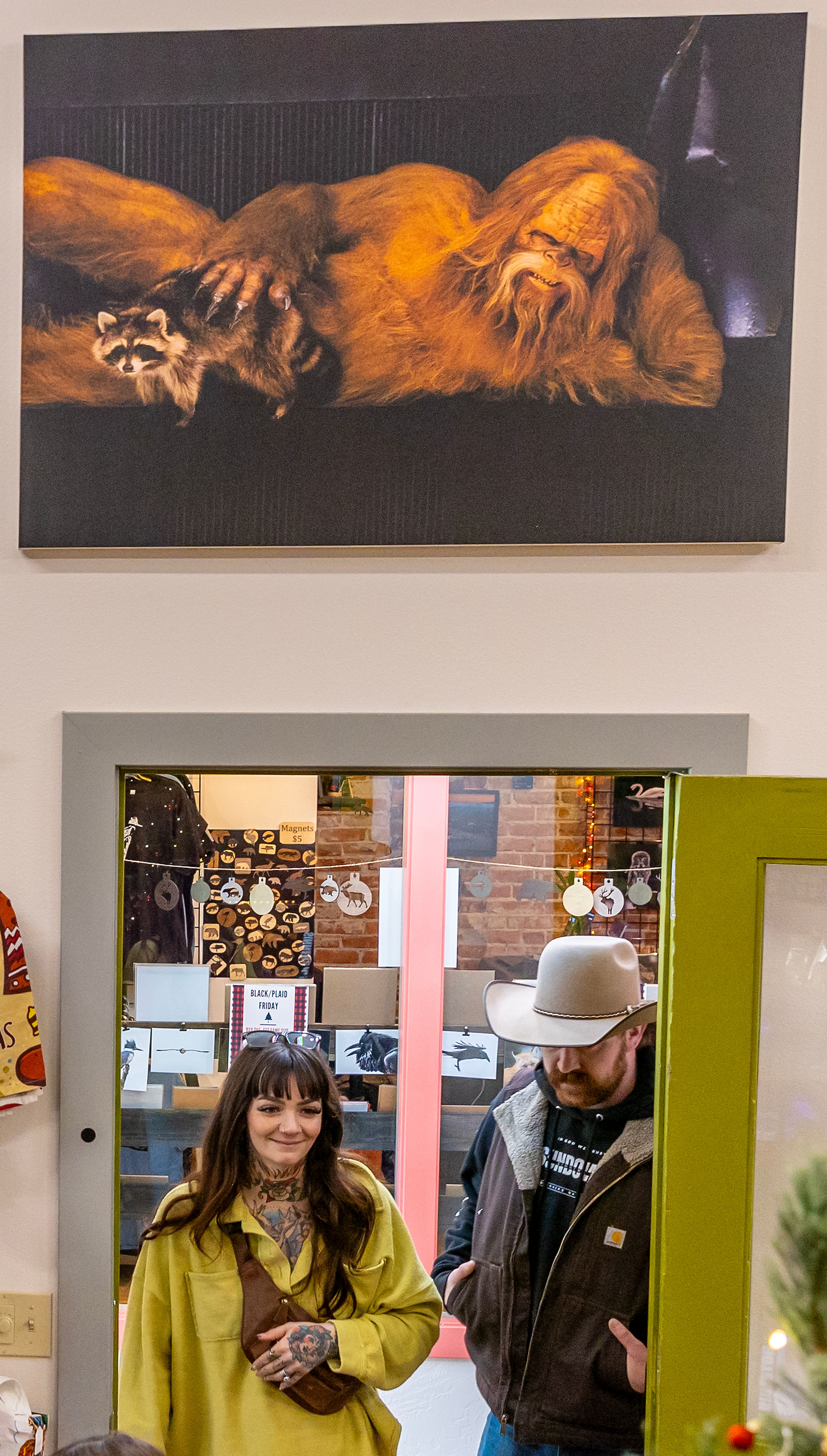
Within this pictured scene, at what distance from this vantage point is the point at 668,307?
5.15ft

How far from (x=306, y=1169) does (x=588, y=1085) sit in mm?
491

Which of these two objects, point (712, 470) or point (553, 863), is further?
point (553, 863)

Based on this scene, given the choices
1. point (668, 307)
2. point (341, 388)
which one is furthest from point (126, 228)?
point (668, 307)

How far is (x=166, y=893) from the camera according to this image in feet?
5.55

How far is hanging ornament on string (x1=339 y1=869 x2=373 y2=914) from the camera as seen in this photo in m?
1.69

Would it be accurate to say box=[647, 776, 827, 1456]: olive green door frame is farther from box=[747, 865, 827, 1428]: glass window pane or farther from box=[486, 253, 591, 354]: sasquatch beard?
box=[486, 253, 591, 354]: sasquatch beard

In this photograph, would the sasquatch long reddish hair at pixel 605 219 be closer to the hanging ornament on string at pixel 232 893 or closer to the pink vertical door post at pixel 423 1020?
the pink vertical door post at pixel 423 1020

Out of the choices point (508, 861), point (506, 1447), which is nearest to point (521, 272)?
point (508, 861)

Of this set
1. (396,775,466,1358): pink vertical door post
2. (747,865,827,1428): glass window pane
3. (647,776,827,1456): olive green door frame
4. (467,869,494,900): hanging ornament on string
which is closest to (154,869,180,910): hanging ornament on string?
(396,775,466,1358): pink vertical door post

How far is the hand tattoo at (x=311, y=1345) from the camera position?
1622mm

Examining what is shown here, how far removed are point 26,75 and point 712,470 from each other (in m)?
1.27

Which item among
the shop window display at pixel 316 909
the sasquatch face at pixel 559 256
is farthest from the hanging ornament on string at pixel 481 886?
the sasquatch face at pixel 559 256

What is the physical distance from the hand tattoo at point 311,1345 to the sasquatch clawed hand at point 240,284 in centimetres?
161

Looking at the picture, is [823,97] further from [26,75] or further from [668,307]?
[26,75]
